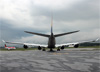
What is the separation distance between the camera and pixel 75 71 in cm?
891

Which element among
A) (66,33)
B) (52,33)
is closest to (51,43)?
(52,33)

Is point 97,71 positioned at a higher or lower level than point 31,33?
lower

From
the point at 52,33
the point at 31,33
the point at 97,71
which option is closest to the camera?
the point at 97,71

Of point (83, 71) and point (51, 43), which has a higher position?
point (51, 43)

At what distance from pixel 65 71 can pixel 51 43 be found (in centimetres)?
2999

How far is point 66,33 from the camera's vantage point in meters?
34.9

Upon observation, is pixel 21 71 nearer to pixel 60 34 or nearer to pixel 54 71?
pixel 54 71

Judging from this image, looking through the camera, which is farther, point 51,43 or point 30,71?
point 51,43

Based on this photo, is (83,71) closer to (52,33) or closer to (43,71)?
(43,71)

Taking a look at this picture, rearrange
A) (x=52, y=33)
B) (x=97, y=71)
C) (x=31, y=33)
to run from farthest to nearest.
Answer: (x=52, y=33), (x=31, y=33), (x=97, y=71)

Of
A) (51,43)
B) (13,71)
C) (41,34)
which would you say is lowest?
(13,71)

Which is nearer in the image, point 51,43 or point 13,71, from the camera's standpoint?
point 13,71

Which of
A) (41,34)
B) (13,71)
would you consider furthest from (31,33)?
(13,71)

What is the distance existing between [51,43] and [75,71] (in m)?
30.0
